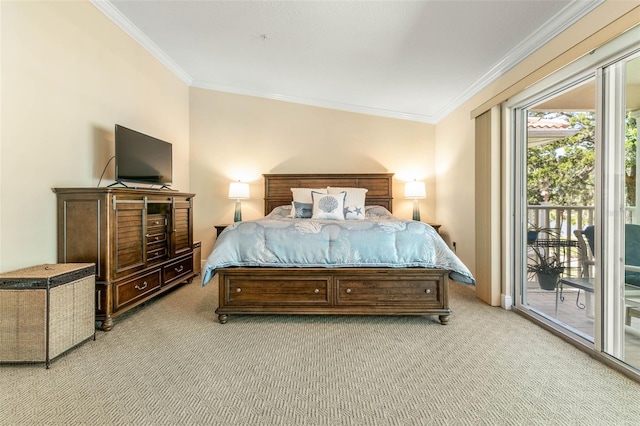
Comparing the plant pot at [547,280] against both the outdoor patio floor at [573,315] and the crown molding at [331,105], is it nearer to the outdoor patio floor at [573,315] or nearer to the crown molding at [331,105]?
the outdoor patio floor at [573,315]

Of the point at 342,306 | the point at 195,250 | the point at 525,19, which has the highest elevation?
the point at 525,19

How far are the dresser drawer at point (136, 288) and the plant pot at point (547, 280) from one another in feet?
12.3

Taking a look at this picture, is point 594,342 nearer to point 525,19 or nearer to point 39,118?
point 525,19

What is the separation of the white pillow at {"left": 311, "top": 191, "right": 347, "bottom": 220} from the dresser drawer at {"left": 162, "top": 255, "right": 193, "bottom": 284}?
5.57 ft

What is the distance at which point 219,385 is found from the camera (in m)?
1.61

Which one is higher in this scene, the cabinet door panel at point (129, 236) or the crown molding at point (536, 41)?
the crown molding at point (536, 41)

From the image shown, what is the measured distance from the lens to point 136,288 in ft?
8.57

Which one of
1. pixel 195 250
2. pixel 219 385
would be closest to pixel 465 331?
pixel 219 385

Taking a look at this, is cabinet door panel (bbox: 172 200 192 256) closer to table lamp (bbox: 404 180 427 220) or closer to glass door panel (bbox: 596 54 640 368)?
table lamp (bbox: 404 180 427 220)


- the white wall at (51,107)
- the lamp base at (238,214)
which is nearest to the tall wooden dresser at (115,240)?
the white wall at (51,107)

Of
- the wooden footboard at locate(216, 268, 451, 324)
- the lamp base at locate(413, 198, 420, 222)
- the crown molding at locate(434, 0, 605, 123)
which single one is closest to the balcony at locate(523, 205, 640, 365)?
the wooden footboard at locate(216, 268, 451, 324)

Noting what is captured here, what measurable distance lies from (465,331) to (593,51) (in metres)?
2.15

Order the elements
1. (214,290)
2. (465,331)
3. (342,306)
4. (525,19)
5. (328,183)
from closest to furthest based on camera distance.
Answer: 1. (525,19)
2. (465,331)
3. (342,306)
4. (214,290)
5. (328,183)

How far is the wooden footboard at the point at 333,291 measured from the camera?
2.46m
